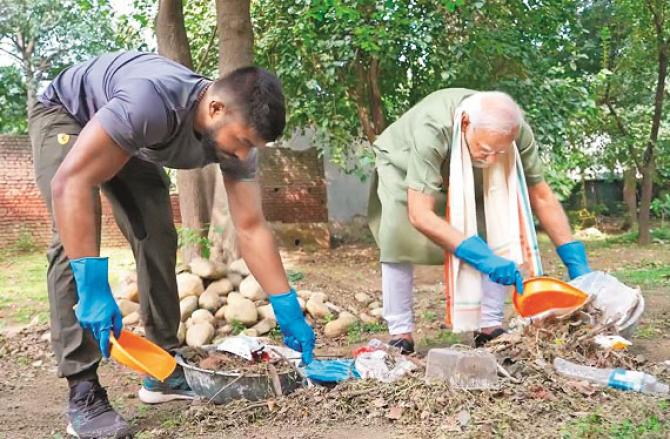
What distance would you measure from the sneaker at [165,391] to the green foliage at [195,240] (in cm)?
252

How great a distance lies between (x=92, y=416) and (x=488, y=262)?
150 cm

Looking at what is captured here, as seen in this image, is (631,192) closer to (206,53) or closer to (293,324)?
(206,53)

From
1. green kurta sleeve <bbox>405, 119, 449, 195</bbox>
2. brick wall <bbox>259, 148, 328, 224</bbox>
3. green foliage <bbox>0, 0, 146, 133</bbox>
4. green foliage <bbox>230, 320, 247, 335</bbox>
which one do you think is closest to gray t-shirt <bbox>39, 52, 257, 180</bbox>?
green kurta sleeve <bbox>405, 119, 449, 195</bbox>

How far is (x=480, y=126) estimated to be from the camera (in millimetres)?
2500

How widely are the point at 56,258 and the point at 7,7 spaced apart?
15477 millimetres

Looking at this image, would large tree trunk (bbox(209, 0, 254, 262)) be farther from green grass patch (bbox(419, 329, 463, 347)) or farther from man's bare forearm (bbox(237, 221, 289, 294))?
man's bare forearm (bbox(237, 221, 289, 294))

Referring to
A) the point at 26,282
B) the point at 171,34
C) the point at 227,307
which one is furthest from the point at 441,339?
the point at 26,282

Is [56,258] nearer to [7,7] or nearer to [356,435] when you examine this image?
[356,435]

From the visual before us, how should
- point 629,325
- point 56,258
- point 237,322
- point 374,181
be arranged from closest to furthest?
point 56,258, point 629,325, point 374,181, point 237,322

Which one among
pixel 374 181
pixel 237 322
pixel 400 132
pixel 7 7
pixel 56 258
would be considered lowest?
pixel 237 322

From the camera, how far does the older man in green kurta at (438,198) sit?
99.7 inches

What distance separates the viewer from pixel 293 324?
8.00 ft

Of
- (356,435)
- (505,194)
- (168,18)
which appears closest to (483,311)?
(505,194)

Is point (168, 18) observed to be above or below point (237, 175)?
above
